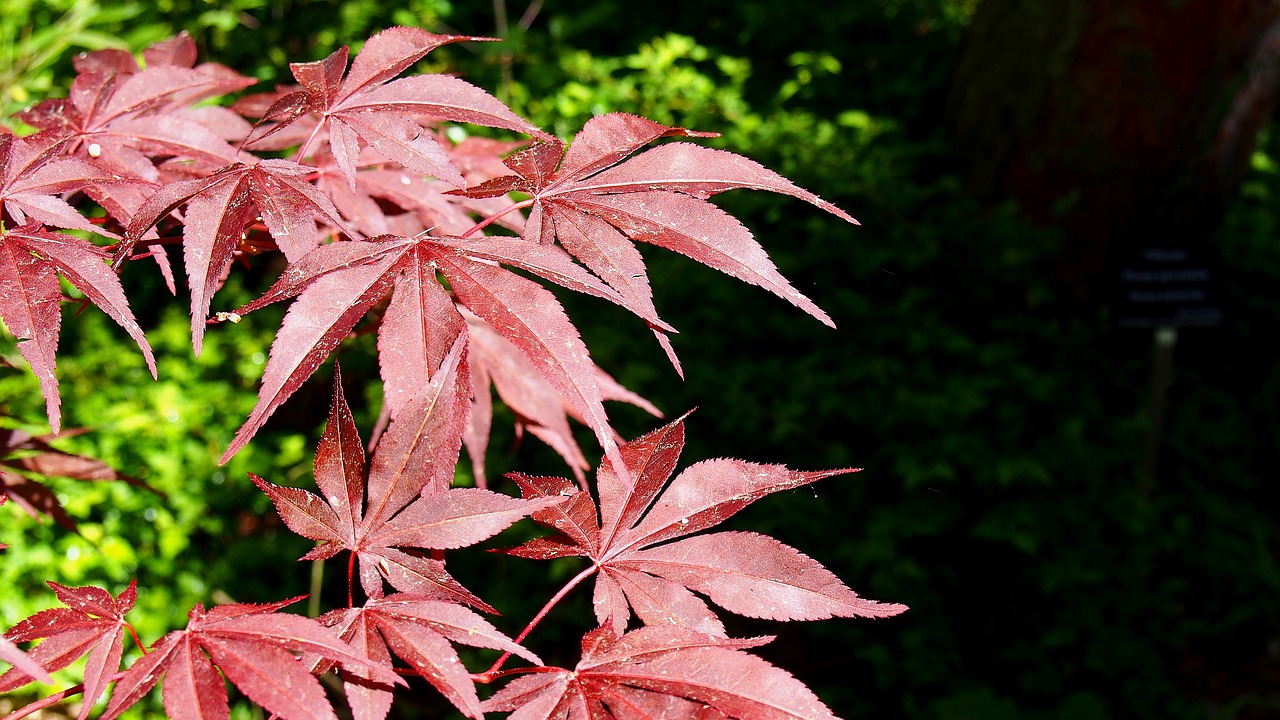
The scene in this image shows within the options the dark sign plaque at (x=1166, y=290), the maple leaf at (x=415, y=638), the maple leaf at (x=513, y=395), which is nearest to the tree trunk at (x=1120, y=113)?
the dark sign plaque at (x=1166, y=290)

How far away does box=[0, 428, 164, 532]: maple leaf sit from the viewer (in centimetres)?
107

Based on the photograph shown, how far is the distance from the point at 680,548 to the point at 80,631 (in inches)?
17.8

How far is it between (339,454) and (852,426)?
240 centimetres

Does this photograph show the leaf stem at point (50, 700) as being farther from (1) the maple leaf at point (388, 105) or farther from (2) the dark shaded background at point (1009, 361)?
(2) the dark shaded background at point (1009, 361)

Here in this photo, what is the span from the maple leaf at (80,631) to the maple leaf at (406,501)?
138mm

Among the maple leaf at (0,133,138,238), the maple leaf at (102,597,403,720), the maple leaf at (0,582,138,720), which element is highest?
the maple leaf at (0,133,138,238)

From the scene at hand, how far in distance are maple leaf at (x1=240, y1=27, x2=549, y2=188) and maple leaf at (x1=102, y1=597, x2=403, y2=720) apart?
35 centimetres

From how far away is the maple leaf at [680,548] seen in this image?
0.71 meters

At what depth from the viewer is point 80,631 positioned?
0.70 m

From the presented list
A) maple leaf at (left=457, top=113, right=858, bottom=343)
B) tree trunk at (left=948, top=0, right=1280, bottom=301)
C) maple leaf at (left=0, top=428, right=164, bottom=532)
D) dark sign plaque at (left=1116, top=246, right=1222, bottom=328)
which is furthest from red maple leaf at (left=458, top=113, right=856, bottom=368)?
tree trunk at (left=948, top=0, right=1280, bottom=301)

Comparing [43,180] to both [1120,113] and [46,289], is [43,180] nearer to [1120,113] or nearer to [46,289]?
[46,289]

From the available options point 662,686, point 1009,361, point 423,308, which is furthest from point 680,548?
point 1009,361

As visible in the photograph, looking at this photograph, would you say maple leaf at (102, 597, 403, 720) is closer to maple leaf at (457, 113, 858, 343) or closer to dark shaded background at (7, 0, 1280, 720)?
maple leaf at (457, 113, 858, 343)

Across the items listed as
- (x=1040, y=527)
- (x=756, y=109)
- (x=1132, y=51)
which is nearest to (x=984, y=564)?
(x=1040, y=527)
